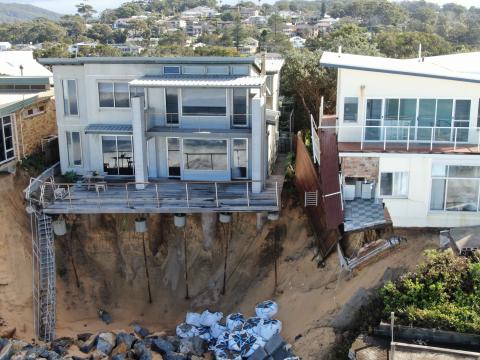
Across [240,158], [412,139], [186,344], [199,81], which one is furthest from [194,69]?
[186,344]

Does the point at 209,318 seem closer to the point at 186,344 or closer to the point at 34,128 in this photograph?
the point at 186,344

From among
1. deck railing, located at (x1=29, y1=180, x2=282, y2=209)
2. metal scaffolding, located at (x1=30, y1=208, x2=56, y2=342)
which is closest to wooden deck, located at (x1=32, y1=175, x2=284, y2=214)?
deck railing, located at (x1=29, y1=180, x2=282, y2=209)

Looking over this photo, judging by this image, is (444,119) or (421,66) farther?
(421,66)

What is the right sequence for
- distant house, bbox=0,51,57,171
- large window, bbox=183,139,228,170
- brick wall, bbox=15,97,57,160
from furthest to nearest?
brick wall, bbox=15,97,57,160
distant house, bbox=0,51,57,171
large window, bbox=183,139,228,170

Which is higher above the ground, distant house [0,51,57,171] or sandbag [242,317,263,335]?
distant house [0,51,57,171]

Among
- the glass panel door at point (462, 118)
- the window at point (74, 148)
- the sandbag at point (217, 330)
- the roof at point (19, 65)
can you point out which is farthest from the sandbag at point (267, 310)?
the roof at point (19, 65)

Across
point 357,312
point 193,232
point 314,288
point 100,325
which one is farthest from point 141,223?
point 357,312

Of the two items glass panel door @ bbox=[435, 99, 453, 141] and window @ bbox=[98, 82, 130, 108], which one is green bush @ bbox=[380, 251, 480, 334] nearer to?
glass panel door @ bbox=[435, 99, 453, 141]
